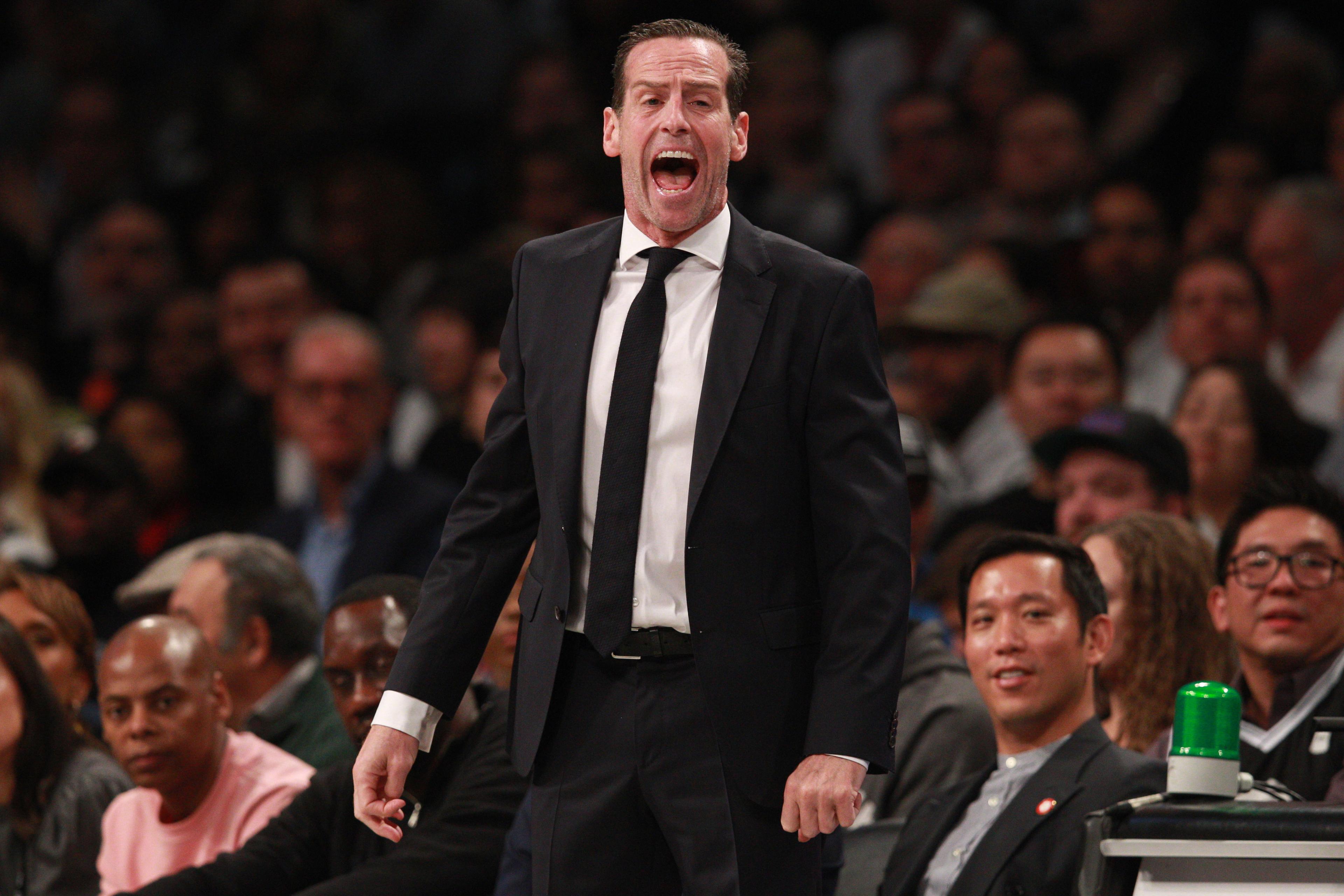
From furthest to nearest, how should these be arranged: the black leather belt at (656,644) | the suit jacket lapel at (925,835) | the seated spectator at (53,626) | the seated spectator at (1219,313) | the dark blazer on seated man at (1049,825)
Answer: the seated spectator at (1219,313) → the seated spectator at (53,626) → the suit jacket lapel at (925,835) → the dark blazer on seated man at (1049,825) → the black leather belt at (656,644)

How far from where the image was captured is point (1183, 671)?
4.00 meters

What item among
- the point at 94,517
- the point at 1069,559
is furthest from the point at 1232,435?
the point at 94,517

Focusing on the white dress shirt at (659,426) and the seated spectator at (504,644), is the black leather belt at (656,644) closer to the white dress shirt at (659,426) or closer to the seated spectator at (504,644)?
the white dress shirt at (659,426)

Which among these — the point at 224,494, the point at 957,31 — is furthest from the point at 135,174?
the point at 957,31

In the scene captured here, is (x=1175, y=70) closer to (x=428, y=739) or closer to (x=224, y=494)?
(x=224, y=494)

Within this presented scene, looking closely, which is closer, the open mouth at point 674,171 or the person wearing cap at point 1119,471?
the open mouth at point 674,171

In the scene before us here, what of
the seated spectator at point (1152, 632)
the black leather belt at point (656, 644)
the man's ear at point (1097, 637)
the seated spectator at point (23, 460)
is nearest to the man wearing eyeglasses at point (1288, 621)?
the seated spectator at point (1152, 632)

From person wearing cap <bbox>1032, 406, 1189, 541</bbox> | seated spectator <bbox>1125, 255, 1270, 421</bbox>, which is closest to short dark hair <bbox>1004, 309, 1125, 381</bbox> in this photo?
seated spectator <bbox>1125, 255, 1270, 421</bbox>

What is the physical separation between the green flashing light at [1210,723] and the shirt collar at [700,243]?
37.6 inches

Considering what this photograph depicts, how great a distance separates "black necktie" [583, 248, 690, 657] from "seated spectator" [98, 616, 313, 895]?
1729 mm

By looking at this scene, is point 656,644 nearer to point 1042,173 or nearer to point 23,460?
point 23,460

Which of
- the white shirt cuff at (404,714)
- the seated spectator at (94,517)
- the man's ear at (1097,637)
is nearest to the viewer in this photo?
the white shirt cuff at (404,714)

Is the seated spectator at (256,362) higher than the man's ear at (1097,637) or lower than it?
higher

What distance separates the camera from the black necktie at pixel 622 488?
235 centimetres
